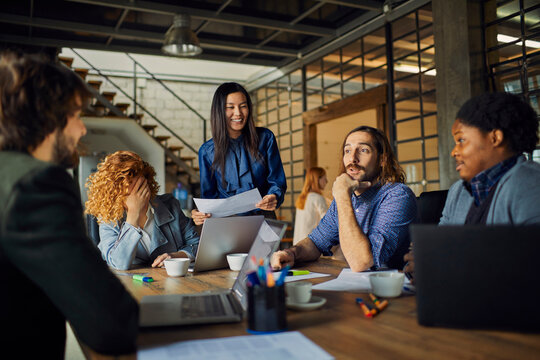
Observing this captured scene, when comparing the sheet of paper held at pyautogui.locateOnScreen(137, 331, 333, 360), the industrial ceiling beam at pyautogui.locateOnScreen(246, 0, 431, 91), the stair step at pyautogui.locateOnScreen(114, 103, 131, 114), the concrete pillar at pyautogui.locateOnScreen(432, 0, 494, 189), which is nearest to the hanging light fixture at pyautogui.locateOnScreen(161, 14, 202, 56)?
the industrial ceiling beam at pyautogui.locateOnScreen(246, 0, 431, 91)

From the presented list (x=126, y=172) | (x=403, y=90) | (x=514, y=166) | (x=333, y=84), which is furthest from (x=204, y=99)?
(x=514, y=166)

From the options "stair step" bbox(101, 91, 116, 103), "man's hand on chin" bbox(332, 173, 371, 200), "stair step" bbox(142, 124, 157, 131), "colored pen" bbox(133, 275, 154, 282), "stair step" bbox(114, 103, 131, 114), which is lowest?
"colored pen" bbox(133, 275, 154, 282)

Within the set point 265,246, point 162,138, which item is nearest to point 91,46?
point 162,138

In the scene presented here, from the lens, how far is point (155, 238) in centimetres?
191

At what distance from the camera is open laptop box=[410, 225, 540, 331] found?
75 centimetres

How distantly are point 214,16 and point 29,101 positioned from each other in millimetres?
4638

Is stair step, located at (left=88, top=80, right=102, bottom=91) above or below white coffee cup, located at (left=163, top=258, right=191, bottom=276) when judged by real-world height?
above

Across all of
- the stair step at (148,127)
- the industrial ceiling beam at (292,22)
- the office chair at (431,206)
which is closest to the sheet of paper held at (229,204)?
the office chair at (431,206)

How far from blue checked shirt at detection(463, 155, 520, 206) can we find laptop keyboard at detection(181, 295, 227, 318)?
76 cm

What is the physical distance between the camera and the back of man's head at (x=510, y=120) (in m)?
1.17

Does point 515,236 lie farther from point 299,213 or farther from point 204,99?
point 204,99

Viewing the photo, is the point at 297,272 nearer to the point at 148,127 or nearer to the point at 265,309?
the point at 265,309

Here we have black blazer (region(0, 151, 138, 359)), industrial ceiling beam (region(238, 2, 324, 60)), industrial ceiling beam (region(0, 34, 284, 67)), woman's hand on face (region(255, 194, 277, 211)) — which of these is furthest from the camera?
Answer: industrial ceiling beam (region(0, 34, 284, 67))

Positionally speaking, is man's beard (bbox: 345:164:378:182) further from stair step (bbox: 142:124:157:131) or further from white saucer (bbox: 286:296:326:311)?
stair step (bbox: 142:124:157:131)
